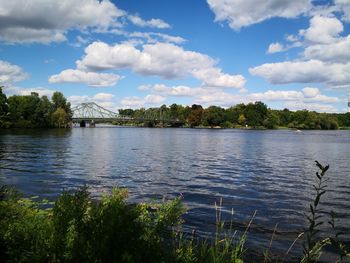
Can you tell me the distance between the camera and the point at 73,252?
5.00m

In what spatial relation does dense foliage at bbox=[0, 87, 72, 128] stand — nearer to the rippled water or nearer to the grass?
the rippled water

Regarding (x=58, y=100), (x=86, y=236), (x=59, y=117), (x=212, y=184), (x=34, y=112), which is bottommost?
(x=212, y=184)

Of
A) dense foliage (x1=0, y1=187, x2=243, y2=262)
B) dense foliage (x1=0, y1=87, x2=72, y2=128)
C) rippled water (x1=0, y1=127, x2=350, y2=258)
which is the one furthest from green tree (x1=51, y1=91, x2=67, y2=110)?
dense foliage (x1=0, y1=187, x2=243, y2=262)

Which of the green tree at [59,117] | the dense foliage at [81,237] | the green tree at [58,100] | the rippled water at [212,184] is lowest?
the rippled water at [212,184]

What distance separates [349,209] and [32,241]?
18.2 metres

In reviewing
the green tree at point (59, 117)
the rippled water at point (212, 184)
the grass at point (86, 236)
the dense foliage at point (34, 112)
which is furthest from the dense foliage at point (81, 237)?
the green tree at point (59, 117)

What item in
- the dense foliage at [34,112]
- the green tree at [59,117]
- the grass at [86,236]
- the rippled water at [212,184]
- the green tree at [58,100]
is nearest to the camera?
the grass at [86,236]

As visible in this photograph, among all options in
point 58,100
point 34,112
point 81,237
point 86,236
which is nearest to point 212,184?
point 86,236

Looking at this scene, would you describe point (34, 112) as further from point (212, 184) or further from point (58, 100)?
point (212, 184)

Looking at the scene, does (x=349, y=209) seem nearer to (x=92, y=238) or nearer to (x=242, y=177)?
(x=242, y=177)

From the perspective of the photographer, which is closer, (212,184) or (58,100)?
(212,184)

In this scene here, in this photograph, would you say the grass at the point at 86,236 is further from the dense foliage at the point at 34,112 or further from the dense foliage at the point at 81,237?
the dense foliage at the point at 34,112

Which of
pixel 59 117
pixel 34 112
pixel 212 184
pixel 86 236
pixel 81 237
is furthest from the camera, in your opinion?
pixel 59 117

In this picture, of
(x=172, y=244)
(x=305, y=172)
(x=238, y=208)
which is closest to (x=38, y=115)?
(x=305, y=172)
